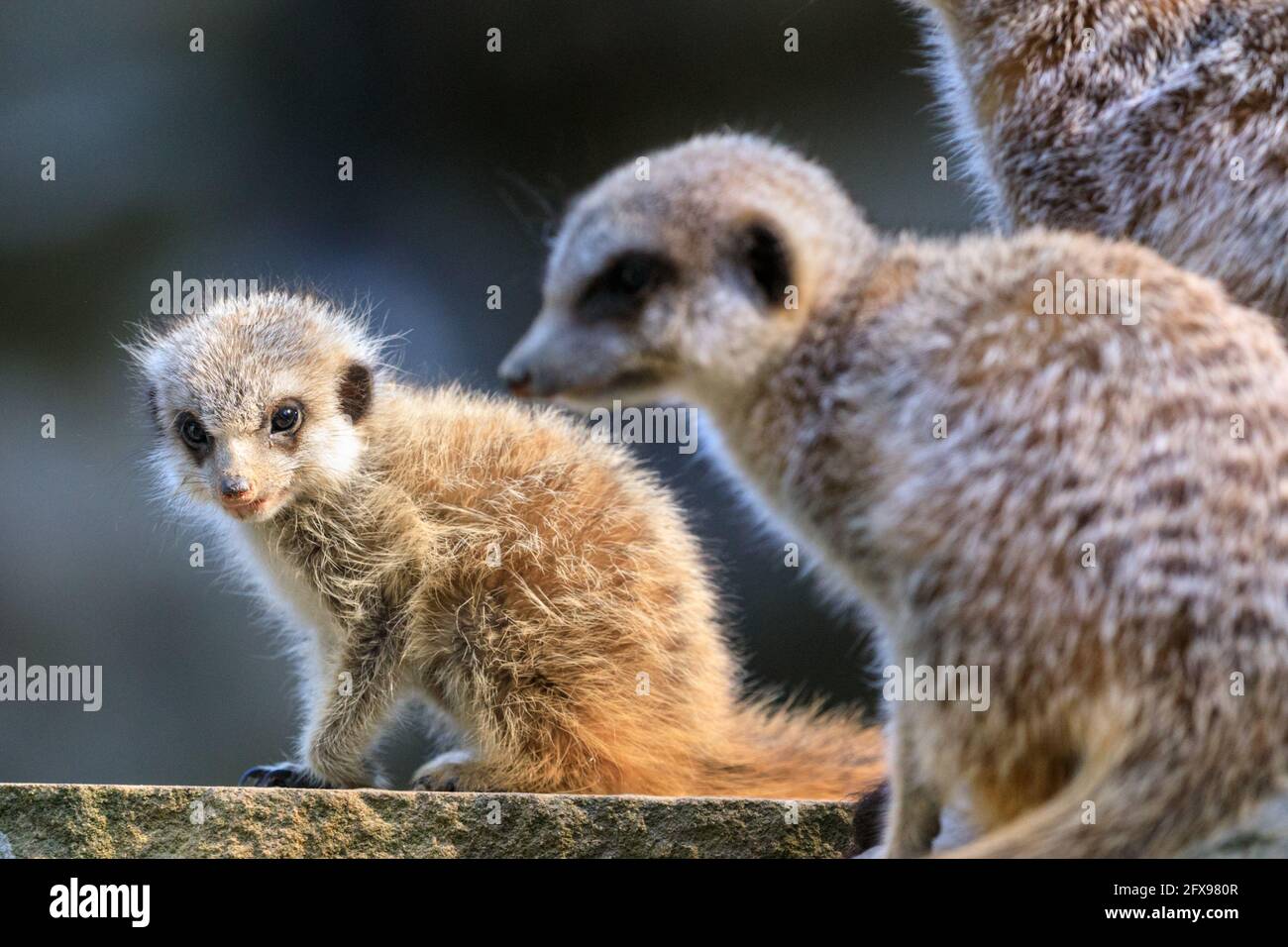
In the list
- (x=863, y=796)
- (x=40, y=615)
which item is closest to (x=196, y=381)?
(x=863, y=796)

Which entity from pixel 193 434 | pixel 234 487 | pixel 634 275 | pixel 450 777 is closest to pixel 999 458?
pixel 634 275

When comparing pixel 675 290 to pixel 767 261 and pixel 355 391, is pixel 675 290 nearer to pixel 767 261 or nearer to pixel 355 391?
pixel 767 261

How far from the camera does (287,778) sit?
2486 mm

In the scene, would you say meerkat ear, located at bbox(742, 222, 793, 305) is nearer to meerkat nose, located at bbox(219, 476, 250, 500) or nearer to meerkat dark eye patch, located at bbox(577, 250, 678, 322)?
meerkat dark eye patch, located at bbox(577, 250, 678, 322)

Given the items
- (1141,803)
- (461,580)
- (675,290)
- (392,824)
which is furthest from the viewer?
(461,580)

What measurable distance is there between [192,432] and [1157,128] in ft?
6.02

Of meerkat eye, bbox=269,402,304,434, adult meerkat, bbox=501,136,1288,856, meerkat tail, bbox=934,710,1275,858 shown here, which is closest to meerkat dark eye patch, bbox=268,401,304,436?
meerkat eye, bbox=269,402,304,434

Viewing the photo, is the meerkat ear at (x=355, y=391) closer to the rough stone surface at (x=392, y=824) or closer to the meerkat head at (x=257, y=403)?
the meerkat head at (x=257, y=403)

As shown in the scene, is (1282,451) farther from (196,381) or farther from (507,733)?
(196,381)

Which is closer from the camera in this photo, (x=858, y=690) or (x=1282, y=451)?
(x=1282, y=451)

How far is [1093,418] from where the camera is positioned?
1680 millimetres

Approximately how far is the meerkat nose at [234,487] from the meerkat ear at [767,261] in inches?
41.8
